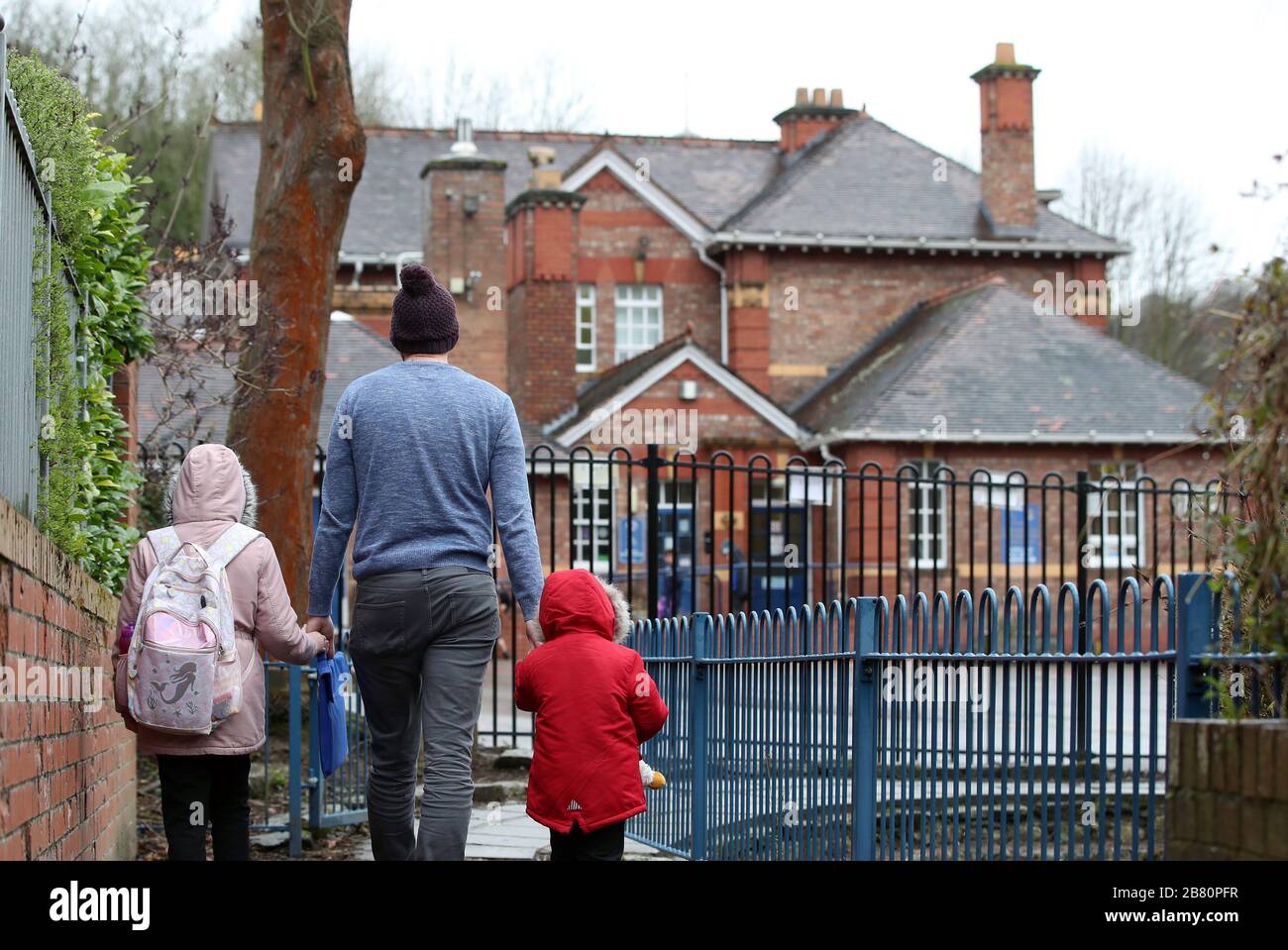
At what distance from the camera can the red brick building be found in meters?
28.6

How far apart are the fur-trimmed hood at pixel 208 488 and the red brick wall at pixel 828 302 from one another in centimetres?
2829

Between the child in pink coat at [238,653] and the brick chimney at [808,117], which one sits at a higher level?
the brick chimney at [808,117]

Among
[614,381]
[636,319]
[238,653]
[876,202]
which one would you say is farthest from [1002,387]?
[238,653]

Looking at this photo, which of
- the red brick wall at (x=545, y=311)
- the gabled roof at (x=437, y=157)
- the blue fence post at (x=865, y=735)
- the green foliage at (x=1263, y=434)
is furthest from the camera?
the gabled roof at (x=437, y=157)

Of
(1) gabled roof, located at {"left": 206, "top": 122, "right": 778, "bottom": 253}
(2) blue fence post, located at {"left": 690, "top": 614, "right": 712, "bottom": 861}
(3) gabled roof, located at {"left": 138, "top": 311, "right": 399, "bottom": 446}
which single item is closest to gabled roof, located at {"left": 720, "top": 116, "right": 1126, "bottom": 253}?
(1) gabled roof, located at {"left": 206, "top": 122, "right": 778, "bottom": 253}

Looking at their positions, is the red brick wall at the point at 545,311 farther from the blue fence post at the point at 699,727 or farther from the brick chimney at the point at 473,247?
the blue fence post at the point at 699,727

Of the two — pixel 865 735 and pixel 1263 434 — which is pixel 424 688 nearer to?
pixel 865 735

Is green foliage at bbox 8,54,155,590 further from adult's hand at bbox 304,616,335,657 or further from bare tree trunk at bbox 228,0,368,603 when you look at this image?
bare tree trunk at bbox 228,0,368,603

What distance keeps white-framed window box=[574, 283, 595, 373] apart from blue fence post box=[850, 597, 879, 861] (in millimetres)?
27890

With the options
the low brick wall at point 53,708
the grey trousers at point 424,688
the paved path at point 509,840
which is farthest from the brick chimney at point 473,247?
the grey trousers at point 424,688

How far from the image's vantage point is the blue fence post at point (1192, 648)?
15.7 feet

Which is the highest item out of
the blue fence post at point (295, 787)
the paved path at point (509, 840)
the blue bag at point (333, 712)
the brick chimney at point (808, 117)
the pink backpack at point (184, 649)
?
the brick chimney at point (808, 117)

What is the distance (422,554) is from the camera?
5562 millimetres
